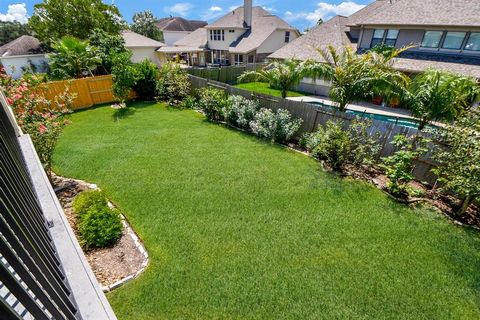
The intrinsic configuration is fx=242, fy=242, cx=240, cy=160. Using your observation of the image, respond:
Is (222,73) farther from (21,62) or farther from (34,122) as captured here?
(21,62)

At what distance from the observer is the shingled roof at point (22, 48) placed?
28156 millimetres

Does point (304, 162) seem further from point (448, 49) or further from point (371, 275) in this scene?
point (448, 49)

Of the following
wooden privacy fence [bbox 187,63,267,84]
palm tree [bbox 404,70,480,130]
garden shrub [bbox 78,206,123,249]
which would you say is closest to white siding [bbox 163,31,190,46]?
wooden privacy fence [bbox 187,63,267,84]

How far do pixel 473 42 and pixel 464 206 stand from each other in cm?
1573

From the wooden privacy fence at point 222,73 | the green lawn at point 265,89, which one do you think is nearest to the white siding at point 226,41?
the wooden privacy fence at point 222,73

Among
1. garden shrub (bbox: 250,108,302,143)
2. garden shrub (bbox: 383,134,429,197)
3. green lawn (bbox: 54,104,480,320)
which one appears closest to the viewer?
green lawn (bbox: 54,104,480,320)

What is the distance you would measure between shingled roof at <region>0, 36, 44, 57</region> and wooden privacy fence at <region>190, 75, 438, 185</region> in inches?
1224

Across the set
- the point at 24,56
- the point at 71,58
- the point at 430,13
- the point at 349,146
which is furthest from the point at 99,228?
the point at 24,56

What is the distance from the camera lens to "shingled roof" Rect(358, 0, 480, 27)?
15055mm

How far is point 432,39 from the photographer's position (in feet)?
54.4

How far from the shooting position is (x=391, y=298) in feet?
12.6

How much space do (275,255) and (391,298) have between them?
1.92 meters

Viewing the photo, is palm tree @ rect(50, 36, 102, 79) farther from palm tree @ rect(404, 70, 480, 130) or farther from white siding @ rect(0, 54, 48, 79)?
white siding @ rect(0, 54, 48, 79)

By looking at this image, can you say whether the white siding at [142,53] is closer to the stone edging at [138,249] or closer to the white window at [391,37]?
the white window at [391,37]
